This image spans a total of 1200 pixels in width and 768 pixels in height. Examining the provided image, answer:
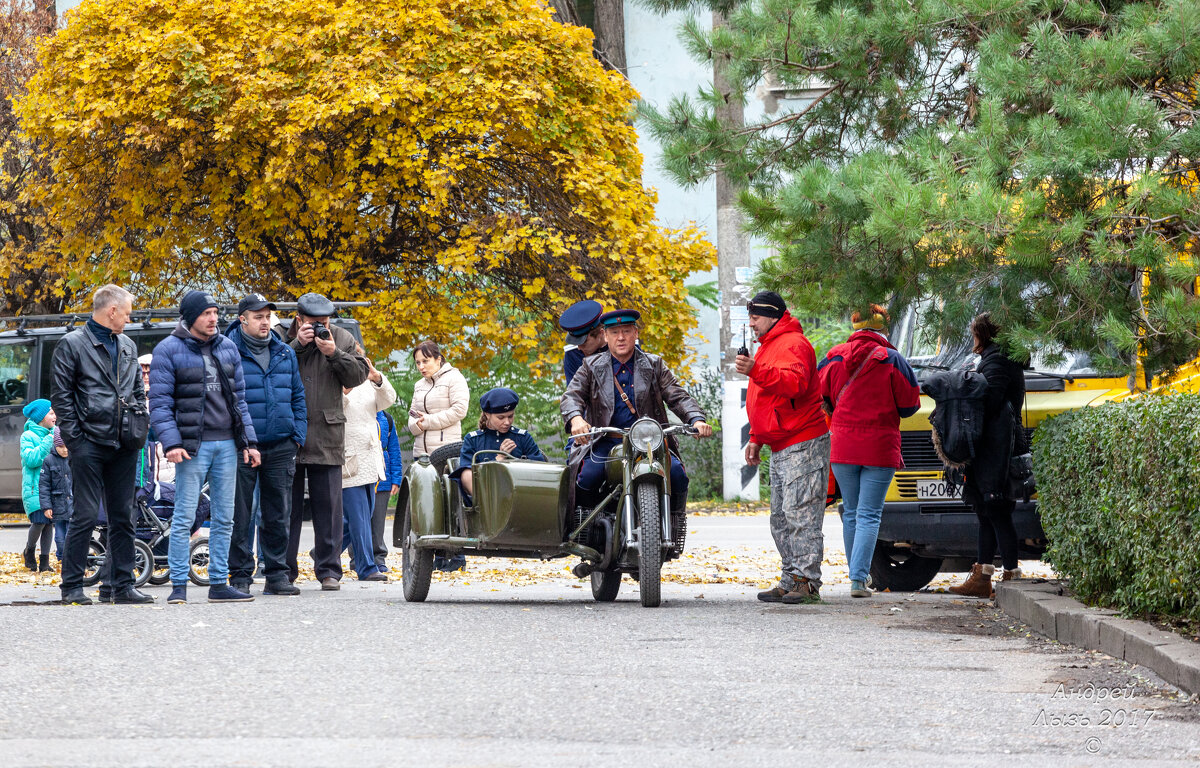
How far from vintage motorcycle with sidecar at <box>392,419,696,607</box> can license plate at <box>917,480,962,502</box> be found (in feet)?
6.04

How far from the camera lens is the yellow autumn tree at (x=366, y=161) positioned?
63.2ft

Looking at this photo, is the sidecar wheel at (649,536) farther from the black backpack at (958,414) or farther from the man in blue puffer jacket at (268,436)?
the man in blue puffer jacket at (268,436)

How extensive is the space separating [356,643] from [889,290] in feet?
12.2

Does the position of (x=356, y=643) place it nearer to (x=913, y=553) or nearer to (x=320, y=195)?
(x=913, y=553)

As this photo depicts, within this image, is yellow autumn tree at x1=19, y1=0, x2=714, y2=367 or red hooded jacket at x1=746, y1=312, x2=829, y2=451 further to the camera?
yellow autumn tree at x1=19, y1=0, x2=714, y2=367

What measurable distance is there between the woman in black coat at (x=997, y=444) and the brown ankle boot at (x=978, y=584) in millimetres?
322

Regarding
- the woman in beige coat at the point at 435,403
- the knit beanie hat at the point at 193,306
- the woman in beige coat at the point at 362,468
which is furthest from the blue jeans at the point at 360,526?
the knit beanie hat at the point at 193,306

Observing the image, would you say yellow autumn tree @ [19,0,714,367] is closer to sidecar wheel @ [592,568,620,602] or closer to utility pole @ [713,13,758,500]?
utility pole @ [713,13,758,500]

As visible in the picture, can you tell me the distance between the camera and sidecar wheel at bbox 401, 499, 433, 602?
998 centimetres

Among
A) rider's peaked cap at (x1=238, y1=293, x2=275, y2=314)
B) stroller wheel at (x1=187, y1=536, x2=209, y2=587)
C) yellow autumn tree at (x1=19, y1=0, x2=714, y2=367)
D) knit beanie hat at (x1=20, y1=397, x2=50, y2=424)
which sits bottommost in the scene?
stroller wheel at (x1=187, y1=536, x2=209, y2=587)

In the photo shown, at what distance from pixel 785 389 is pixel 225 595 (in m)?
3.74

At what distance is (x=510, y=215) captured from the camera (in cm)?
2017

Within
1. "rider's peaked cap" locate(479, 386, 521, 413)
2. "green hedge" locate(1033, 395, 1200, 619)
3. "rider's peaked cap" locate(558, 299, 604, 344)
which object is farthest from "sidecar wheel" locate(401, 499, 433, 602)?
"green hedge" locate(1033, 395, 1200, 619)

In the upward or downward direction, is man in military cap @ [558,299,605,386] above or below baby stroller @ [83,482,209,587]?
above
